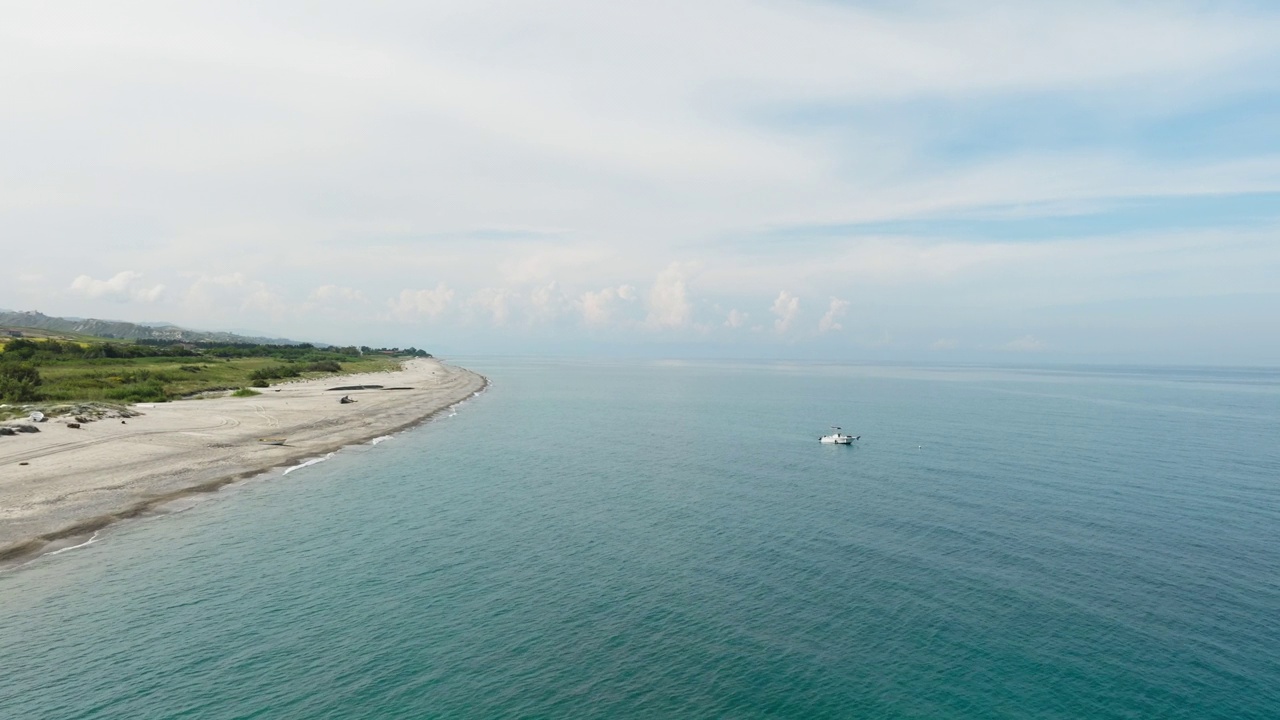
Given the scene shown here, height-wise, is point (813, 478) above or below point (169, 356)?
below

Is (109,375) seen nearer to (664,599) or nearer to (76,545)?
(76,545)

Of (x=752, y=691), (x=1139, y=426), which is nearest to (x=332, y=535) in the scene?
(x=752, y=691)

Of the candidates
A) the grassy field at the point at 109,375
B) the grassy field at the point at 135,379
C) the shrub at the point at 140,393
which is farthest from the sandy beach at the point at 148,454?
the grassy field at the point at 109,375

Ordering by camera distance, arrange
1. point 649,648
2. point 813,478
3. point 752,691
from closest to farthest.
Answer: point 752,691 < point 649,648 < point 813,478

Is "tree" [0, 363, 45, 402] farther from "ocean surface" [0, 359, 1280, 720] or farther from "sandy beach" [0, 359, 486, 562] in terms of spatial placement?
"ocean surface" [0, 359, 1280, 720]

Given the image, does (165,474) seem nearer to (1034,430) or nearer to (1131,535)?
(1131,535)

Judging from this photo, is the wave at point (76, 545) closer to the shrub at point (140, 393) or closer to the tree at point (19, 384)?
the tree at point (19, 384)

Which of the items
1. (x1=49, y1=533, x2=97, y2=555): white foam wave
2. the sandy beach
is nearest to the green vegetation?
the sandy beach
